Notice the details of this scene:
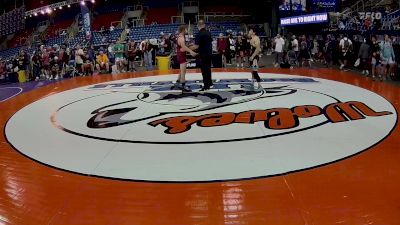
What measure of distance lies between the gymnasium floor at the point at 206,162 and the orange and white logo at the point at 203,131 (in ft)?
0.06

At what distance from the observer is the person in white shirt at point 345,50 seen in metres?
13.0

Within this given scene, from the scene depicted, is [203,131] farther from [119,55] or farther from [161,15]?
[161,15]

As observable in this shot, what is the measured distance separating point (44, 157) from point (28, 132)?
1.41 metres

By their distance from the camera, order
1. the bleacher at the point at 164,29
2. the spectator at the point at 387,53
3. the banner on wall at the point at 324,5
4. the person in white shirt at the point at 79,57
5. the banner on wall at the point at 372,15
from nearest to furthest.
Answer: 1. the spectator at the point at 387,53
2. the person in white shirt at the point at 79,57
3. the banner on wall at the point at 372,15
4. the banner on wall at the point at 324,5
5. the bleacher at the point at 164,29

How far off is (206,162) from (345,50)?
35.6ft

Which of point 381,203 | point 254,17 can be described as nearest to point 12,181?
point 381,203

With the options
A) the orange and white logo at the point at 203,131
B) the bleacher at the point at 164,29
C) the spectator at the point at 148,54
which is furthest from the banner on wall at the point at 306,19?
the orange and white logo at the point at 203,131

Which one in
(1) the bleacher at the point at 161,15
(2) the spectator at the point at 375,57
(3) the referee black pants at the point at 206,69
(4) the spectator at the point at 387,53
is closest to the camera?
(3) the referee black pants at the point at 206,69

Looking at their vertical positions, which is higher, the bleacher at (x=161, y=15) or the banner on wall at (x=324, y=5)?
the bleacher at (x=161, y=15)

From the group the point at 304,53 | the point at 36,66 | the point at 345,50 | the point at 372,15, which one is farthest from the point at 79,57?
the point at 372,15

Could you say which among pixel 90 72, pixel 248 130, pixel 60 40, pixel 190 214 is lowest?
pixel 190 214

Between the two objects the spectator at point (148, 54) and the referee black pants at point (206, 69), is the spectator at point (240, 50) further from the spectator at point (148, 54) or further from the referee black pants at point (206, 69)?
the referee black pants at point (206, 69)

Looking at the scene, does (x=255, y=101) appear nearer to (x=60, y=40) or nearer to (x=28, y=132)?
(x=28, y=132)

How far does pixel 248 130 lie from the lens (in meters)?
4.97
